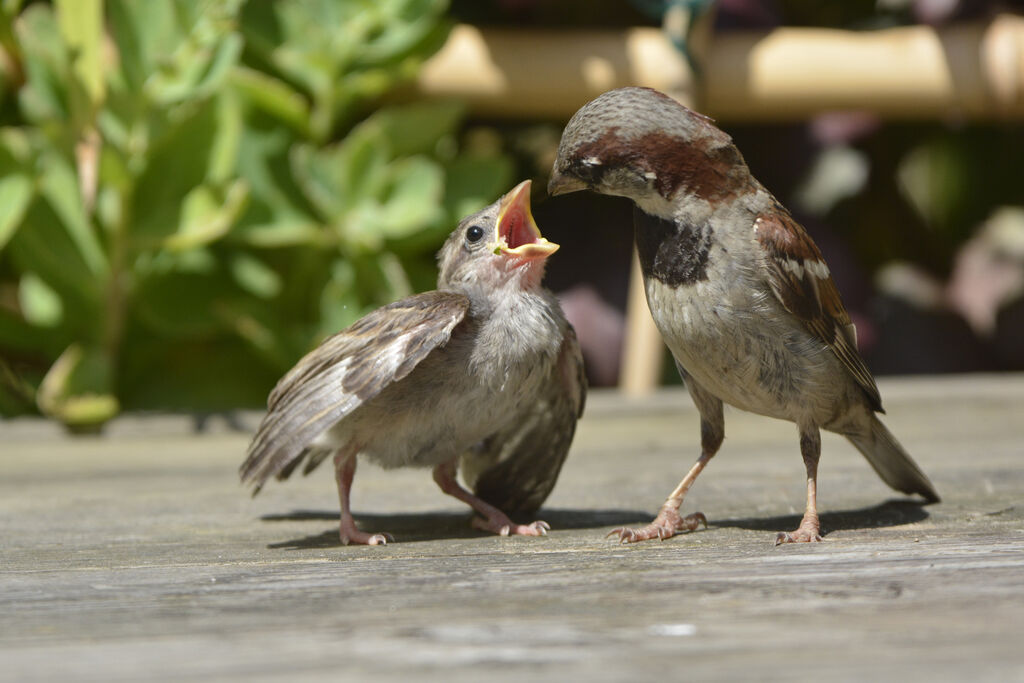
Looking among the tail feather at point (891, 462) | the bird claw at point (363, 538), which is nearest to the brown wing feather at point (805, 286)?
the tail feather at point (891, 462)

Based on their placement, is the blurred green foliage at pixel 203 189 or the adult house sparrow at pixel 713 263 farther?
the blurred green foliage at pixel 203 189

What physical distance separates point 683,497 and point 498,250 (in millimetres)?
750

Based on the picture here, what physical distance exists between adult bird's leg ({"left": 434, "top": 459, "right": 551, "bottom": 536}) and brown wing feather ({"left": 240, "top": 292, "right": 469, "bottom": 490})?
366 millimetres

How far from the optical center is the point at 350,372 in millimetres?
2746

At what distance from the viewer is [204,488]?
3.55 metres

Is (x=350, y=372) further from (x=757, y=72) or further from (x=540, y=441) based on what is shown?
(x=757, y=72)

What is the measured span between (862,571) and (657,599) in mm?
401

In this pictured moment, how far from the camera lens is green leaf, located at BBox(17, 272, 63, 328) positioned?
459 cm

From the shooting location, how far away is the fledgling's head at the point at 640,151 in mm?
2619

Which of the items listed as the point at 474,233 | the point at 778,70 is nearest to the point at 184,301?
the point at 474,233

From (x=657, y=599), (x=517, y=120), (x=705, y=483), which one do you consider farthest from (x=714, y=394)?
(x=517, y=120)

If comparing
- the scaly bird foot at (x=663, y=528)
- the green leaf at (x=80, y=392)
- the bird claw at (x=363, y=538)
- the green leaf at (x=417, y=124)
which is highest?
the green leaf at (x=417, y=124)

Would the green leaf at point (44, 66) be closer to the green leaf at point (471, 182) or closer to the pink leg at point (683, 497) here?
the green leaf at point (471, 182)

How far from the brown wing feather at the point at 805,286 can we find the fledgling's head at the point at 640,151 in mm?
168
